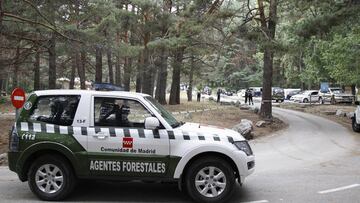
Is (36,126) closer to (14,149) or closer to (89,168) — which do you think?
(14,149)

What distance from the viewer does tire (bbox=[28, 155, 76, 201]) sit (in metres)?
7.07

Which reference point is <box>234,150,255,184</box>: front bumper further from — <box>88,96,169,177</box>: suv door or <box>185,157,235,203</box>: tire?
<box>88,96,169,177</box>: suv door

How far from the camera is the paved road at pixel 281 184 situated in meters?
7.50

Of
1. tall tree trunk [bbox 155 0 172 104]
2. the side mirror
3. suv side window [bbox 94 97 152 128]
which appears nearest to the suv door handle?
suv side window [bbox 94 97 152 128]

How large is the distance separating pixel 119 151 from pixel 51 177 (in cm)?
119

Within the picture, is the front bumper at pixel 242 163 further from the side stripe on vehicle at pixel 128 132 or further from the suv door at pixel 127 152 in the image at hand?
the suv door at pixel 127 152

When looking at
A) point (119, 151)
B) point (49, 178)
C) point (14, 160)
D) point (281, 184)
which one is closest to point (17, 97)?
point (14, 160)

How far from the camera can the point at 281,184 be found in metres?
8.80

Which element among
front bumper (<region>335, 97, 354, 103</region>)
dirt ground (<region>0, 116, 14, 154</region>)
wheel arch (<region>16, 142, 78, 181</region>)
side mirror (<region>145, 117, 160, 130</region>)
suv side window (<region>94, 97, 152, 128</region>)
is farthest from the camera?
front bumper (<region>335, 97, 354, 103</region>)

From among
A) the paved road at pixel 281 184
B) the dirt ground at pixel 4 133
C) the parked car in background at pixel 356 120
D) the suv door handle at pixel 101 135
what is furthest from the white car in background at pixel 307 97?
the suv door handle at pixel 101 135

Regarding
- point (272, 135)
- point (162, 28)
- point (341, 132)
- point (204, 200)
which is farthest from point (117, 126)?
point (162, 28)

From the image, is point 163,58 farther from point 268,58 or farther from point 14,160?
point 14,160

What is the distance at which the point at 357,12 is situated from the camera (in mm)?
18875

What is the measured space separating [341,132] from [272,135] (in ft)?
11.6
